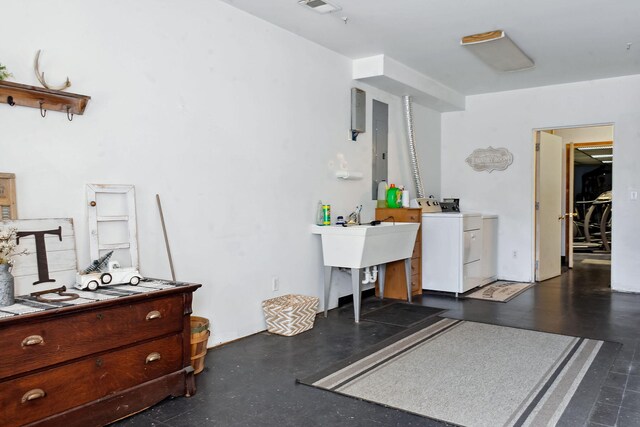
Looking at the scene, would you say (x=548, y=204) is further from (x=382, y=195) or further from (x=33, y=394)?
(x=33, y=394)

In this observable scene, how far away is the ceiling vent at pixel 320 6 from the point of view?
3.56 metres

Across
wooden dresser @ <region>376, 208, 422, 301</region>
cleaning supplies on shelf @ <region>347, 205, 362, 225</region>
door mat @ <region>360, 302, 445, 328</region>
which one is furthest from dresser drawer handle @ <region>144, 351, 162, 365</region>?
wooden dresser @ <region>376, 208, 422, 301</region>

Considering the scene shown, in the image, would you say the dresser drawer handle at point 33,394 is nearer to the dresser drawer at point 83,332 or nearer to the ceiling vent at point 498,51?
the dresser drawer at point 83,332

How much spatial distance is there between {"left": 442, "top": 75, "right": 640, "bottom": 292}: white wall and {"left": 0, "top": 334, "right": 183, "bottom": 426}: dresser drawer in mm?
5072

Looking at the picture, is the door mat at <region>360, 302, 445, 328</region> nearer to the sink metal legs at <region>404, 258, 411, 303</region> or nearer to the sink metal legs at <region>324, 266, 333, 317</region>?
the sink metal legs at <region>404, 258, 411, 303</region>

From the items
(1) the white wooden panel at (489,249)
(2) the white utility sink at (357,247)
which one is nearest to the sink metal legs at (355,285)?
(2) the white utility sink at (357,247)

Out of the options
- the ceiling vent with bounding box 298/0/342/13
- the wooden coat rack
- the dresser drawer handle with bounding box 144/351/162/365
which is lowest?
the dresser drawer handle with bounding box 144/351/162/365

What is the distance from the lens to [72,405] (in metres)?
2.16

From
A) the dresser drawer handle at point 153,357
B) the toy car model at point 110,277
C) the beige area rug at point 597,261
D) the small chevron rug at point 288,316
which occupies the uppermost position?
the toy car model at point 110,277

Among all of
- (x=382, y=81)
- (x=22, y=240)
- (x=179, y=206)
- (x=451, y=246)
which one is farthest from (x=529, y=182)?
(x=22, y=240)

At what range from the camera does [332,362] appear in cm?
321

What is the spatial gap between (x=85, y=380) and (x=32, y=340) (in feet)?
1.03

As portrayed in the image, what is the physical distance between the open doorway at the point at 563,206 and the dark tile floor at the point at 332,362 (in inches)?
51.6

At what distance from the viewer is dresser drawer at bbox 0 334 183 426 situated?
6.49 ft
